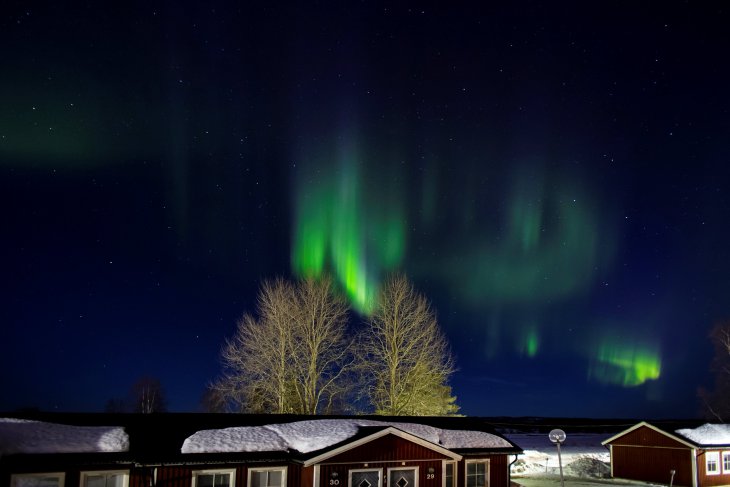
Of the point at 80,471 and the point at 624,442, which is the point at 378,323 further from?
the point at 80,471

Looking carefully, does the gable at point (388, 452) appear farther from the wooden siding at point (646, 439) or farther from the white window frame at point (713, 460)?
the white window frame at point (713, 460)

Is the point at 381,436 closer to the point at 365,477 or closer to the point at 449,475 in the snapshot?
the point at 365,477

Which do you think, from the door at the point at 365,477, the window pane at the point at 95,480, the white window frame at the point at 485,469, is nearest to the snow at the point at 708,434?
the white window frame at the point at 485,469

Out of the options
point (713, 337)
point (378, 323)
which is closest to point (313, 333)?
point (378, 323)

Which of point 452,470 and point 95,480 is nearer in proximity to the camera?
point 95,480

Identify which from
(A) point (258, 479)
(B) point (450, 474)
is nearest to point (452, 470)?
(B) point (450, 474)

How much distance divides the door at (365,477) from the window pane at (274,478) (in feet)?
8.06

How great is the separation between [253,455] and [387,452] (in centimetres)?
481

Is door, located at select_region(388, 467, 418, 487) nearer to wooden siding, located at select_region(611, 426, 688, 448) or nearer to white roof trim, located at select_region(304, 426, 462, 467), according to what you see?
white roof trim, located at select_region(304, 426, 462, 467)

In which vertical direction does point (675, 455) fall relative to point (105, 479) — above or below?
above

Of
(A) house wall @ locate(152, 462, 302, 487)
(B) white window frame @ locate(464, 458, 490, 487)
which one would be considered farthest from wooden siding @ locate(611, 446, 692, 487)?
(A) house wall @ locate(152, 462, 302, 487)

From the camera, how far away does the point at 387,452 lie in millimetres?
22188

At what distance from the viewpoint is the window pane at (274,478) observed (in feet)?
68.6

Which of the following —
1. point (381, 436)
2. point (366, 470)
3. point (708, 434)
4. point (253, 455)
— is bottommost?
point (366, 470)
